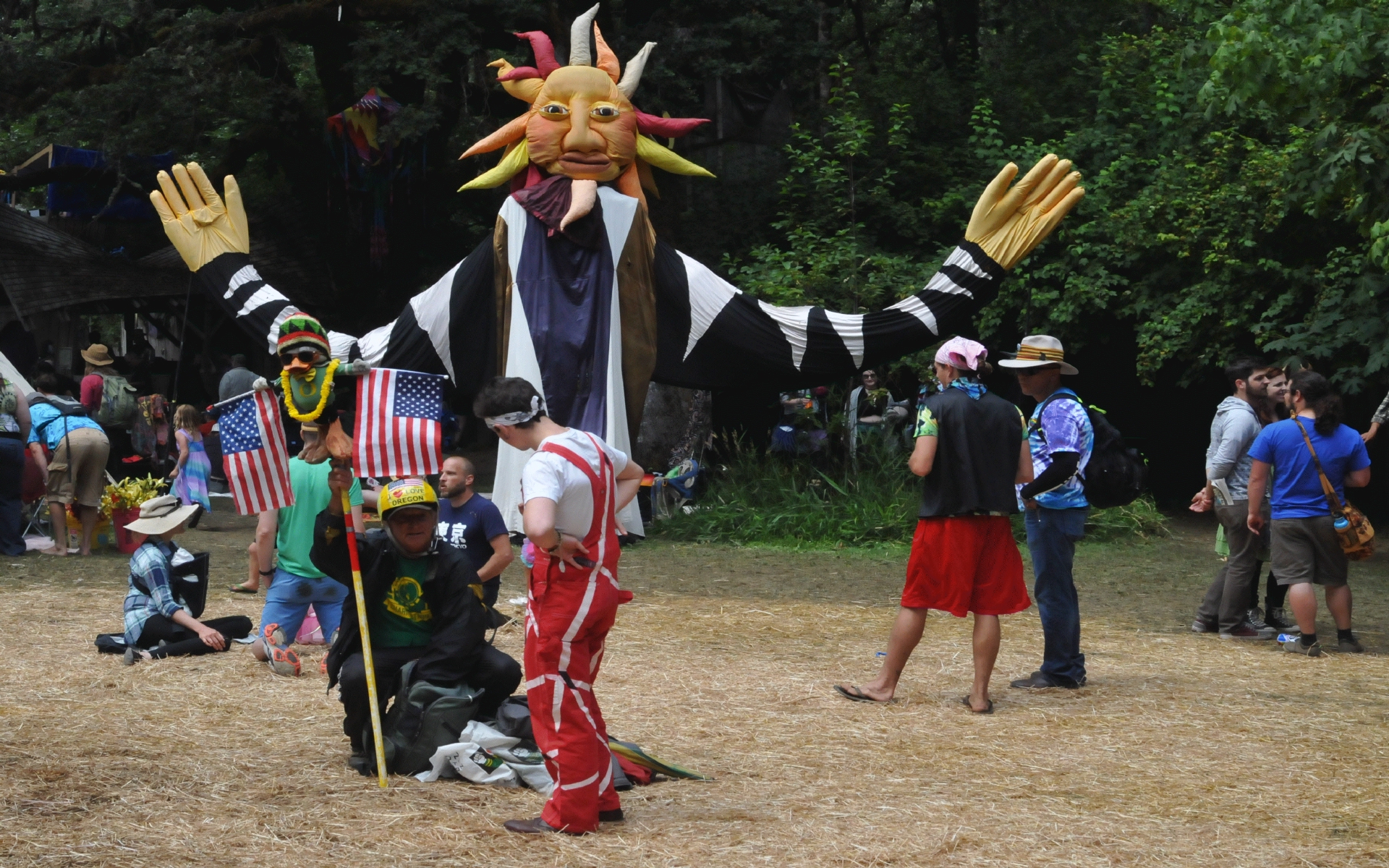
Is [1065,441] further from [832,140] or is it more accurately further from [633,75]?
[832,140]

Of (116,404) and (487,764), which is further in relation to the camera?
(116,404)

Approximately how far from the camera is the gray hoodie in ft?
27.6

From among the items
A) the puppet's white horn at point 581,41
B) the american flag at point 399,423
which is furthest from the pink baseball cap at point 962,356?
the puppet's white horn at point 581,41

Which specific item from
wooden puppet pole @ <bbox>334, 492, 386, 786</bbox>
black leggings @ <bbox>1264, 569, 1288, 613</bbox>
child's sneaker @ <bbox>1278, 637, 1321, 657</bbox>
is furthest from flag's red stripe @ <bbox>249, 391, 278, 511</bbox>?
black leggings @ <bbox>1264, 569, 1288, 613</bbox>

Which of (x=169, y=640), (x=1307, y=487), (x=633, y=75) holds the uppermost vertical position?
(x=633, y=75)

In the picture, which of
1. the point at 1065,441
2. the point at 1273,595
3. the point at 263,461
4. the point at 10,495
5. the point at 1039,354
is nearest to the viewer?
the point at 263,461

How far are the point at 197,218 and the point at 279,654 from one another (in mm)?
3831

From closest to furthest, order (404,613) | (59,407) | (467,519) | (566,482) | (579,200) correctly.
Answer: (566,482)
(404,613)
(467,519)
(579,200)
(59,407)

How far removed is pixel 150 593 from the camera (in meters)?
7.64

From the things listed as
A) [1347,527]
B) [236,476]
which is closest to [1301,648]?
[1347,527]

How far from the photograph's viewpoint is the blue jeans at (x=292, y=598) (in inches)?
290

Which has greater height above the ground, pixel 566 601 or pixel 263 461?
pixel 263 461

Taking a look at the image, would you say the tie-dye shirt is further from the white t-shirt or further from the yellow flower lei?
the yellow flower lei

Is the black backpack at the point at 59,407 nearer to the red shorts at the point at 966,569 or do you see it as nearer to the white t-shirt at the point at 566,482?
the red shorts at the point at 966,569
